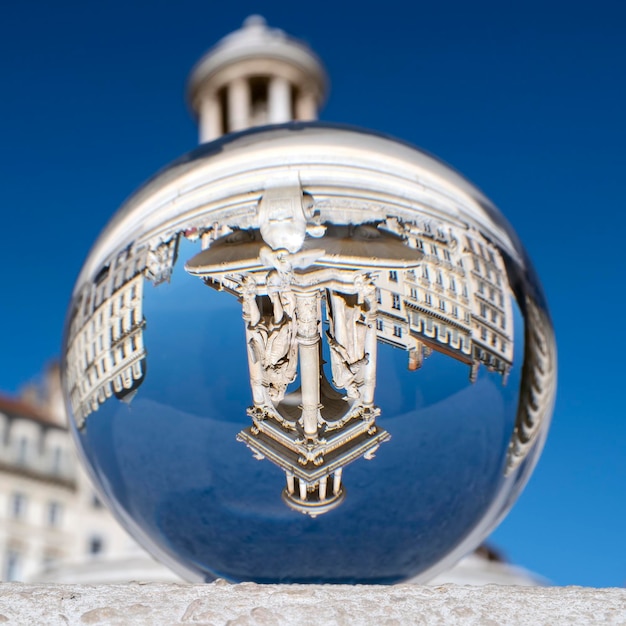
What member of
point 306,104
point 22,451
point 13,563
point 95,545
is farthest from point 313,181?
point 306,104

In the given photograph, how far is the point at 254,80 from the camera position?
5197cm

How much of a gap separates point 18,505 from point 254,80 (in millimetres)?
24499

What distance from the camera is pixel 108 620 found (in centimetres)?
300

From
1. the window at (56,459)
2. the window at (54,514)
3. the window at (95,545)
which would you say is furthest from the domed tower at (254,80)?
the window at (95,545)

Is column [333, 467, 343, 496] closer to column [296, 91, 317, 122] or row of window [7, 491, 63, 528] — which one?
row of window [7, 491, 63, 528]

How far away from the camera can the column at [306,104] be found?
51.8 m

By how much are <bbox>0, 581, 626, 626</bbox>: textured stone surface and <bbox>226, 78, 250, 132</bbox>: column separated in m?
47.8

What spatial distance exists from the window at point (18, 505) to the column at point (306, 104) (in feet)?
77.5

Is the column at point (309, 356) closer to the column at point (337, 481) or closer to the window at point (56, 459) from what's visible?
the column at point (337, 481)

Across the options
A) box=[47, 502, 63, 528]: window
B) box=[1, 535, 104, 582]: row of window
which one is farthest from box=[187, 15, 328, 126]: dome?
box=[1, 535, 104, 582]: row of window

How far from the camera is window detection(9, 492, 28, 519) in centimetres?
4284

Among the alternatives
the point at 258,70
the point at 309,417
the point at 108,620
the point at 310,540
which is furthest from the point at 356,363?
the point at 258,70

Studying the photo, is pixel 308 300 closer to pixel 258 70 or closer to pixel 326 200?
pixel 326 200

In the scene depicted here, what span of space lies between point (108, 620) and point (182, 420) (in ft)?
2.67
